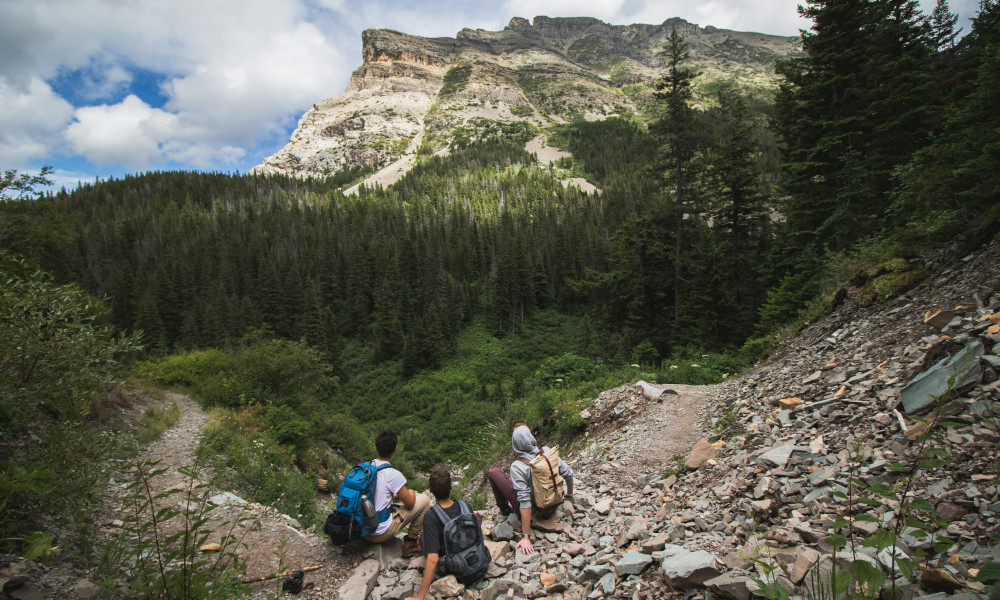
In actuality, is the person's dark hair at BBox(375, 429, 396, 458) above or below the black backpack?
above

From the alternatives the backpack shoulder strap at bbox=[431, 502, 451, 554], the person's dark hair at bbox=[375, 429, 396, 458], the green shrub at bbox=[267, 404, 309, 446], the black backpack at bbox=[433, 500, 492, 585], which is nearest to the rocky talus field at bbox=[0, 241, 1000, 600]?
the black backpack at bbox=[433, 500, 492, 585]

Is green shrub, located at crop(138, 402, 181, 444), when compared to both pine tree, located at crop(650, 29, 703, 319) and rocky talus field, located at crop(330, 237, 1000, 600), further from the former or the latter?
pine tree, located at crop(650, 29, 703, 319)

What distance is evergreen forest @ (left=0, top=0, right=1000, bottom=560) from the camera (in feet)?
23.3

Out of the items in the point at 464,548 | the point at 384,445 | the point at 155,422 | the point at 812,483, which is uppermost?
the point at 384,445

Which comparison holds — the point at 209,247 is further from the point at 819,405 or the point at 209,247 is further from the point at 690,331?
the point at 819,405

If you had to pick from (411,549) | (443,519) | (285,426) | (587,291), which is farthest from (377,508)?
(587,291)

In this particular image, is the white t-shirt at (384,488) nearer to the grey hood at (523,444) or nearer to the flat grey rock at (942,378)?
the grey hood at (523,444)

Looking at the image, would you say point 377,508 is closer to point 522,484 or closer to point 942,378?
point 522,484

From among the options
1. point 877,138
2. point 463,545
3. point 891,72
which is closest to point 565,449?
point 463,545

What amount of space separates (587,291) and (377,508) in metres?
23.3

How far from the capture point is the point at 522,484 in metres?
5.23

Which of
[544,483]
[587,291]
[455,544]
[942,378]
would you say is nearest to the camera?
[942,378]

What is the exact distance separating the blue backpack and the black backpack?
1005mm

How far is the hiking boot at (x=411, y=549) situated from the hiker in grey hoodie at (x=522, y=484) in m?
1.29
